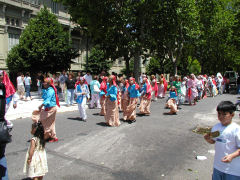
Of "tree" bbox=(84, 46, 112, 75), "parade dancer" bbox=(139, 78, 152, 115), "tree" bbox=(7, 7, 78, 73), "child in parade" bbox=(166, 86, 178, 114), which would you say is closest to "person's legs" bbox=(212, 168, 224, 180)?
"parade dancer" bbox=(139, 78, 152, 115)

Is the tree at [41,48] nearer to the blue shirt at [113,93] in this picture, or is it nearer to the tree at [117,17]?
the tree at [117,17]

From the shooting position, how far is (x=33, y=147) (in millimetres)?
3939

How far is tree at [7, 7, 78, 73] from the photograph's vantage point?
79.7 ft

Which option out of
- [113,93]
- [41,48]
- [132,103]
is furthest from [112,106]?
[41,48]

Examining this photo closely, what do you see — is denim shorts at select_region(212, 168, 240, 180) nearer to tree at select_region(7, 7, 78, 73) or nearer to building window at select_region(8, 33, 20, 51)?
tree at select_region(7, 7, 78, 73)

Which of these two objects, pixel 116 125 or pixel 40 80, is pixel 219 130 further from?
pixel 40 80

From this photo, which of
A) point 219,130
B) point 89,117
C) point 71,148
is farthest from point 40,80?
point 219,130

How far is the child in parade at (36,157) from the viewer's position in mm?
3957

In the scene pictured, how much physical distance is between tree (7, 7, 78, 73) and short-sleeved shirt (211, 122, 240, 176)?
22.9 meters

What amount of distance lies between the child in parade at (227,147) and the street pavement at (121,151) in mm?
1817

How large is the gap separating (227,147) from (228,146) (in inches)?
0.6

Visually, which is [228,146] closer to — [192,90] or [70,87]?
[70,87]

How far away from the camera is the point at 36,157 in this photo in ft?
13.2

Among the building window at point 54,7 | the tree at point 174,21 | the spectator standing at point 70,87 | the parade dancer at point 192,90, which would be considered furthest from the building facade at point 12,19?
the parade dancer at point 192,90
